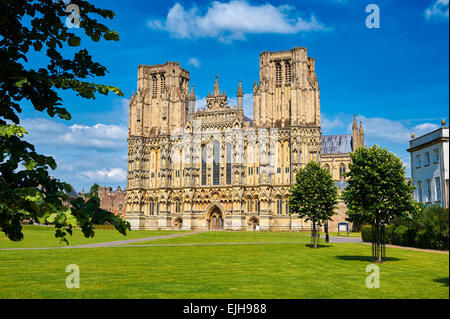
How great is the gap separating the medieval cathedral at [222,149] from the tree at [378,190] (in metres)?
50.9

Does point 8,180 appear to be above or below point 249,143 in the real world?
below

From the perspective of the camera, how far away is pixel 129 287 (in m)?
16.1

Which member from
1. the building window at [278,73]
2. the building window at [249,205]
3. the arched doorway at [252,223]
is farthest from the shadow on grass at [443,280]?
the building window at [278,73]

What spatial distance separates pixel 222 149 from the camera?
86375 mm

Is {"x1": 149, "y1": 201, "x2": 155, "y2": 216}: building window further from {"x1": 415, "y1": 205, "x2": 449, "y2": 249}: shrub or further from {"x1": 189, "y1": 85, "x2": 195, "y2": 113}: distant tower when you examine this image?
{"x1": 415, "y1": 205, "x2": 449, "y2": 249}: shrub

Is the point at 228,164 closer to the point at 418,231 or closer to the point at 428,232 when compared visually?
the point at 418,231

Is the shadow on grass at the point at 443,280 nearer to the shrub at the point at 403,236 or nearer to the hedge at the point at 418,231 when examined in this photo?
the hedge at the point at 418,231

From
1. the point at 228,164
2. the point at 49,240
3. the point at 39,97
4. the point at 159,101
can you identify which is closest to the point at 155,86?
the point at 159,101

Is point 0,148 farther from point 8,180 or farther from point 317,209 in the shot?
point 317,209

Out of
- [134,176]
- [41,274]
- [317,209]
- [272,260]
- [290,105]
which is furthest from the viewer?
[134,176]

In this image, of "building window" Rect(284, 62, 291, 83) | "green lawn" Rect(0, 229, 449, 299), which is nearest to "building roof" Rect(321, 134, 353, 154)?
"building window" Rect(284, 62, 291, 83)

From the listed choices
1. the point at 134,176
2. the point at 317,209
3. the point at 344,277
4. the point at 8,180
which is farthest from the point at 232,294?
the point at 134,176

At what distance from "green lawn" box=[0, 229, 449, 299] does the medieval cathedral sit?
5412 centimetres
